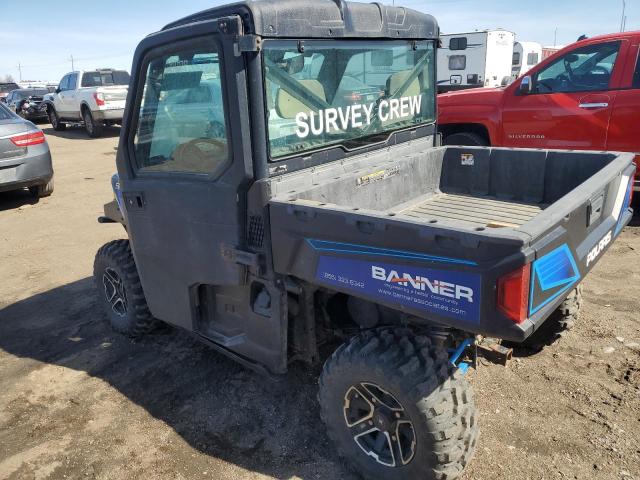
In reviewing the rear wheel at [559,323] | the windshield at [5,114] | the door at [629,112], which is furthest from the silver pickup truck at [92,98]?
the rear wheel at [559,323]

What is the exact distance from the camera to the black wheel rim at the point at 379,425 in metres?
2.46

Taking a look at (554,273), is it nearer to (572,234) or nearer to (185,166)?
(572,234)

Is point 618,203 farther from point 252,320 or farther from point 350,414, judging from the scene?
point 252,320

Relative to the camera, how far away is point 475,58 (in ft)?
51.1

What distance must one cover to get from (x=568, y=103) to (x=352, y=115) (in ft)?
14.1

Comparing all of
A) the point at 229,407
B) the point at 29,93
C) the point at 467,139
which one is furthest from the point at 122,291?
the point at 29,93

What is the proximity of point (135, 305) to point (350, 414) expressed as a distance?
79.5 inches

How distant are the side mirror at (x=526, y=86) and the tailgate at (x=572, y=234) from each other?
3.91 meters

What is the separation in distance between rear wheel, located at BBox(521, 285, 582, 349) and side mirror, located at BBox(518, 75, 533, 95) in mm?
3919

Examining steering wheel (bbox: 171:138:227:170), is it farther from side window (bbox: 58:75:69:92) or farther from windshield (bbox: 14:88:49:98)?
windshield (bbox: 14:88:49:98)

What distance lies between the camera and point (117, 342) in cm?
416

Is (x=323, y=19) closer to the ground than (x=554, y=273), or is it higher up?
higher up

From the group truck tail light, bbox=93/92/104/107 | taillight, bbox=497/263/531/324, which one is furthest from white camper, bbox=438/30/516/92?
taillight, bbox=497/263/531/324

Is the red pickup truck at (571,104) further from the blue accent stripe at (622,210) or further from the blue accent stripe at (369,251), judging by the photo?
the blue accent stripe at (369,251)
